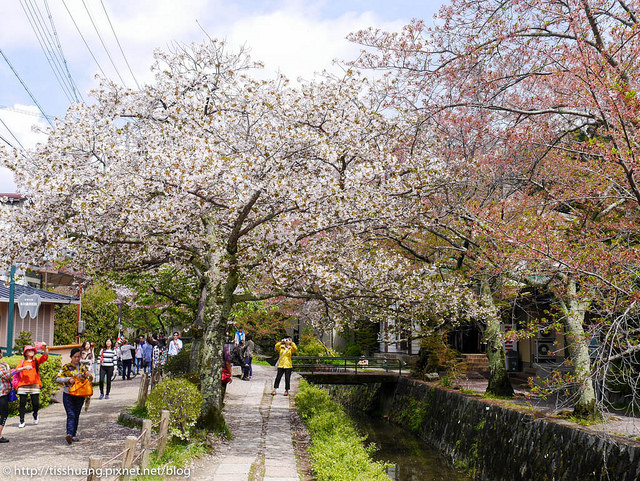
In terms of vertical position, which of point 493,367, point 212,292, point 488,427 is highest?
point 212,292

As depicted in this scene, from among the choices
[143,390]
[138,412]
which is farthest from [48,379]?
[138,412]

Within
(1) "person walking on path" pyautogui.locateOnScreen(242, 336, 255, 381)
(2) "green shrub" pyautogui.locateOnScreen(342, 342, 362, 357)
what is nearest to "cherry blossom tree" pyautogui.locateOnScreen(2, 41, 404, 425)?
(1) "person walking on path" pyautogui.locateOnScreen(242, 336, 255, 381)

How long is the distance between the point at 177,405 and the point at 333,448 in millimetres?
3105

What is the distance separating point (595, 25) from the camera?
9.52m

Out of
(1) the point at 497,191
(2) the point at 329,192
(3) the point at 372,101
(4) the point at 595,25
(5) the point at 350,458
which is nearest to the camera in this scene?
(4) the point at 595,25

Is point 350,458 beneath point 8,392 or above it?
beneath

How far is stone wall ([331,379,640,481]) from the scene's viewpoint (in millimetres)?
10164

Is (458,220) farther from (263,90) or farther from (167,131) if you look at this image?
(167,131)

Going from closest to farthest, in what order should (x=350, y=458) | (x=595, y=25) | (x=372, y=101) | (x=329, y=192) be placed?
(x=595, y=25)
(x=350, y=458)
(x=329, y=192)
(x=372, y=101)

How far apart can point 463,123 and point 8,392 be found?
12.7 metres

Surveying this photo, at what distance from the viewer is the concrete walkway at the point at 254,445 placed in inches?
374

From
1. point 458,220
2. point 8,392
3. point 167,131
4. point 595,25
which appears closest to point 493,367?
point 458,220

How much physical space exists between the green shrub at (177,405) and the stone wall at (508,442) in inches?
274

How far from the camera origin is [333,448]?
10844 mm
